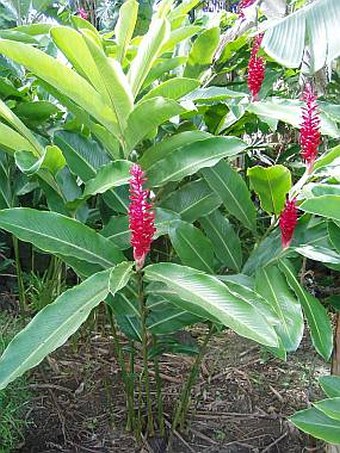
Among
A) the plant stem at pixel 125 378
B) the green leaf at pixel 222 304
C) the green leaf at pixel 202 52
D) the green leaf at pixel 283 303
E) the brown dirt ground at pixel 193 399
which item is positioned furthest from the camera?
the brown dirt ground at pixel 193 399

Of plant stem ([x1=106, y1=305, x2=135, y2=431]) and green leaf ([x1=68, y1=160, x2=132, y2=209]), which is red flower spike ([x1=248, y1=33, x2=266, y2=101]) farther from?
plant stem ([x1=106, y1=305, x2=135, y2=431])

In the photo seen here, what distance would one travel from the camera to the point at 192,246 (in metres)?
1.39

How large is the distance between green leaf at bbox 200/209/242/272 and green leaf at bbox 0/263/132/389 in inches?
14.5

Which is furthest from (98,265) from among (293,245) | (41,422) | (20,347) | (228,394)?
(228,394)

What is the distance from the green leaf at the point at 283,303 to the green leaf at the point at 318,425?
10.7 inches

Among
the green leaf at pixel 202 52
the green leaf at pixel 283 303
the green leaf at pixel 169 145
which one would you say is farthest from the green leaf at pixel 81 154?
the green leaf at pixel 283 303

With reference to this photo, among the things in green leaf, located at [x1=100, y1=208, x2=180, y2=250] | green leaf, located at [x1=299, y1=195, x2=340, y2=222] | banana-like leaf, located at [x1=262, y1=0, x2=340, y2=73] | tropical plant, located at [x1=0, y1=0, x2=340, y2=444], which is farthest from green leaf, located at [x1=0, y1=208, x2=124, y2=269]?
banana-like leaf, located at [x1=262, y1=0, x2=340, y2=73]

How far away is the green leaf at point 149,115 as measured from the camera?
1279mm

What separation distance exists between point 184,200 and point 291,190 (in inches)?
11.9

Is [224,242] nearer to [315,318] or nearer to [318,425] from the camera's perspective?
[315,318]

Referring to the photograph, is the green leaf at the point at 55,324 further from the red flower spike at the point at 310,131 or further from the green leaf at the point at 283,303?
the red flower spike at the point at 310,131

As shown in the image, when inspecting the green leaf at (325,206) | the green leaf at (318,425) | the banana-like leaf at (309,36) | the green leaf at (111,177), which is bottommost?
Result: the green leaf at (318,425)

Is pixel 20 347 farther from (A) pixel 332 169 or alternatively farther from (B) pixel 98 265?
(A) pixel 332 169

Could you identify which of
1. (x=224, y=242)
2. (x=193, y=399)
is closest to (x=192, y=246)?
(x=224, y=242)
